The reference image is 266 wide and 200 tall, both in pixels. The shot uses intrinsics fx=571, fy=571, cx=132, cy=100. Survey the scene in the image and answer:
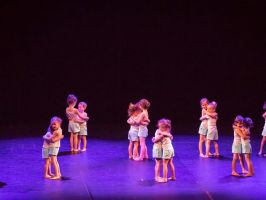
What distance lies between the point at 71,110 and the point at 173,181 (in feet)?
12.2

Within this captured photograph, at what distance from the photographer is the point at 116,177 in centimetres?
1144

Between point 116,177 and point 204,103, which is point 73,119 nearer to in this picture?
point 116,177

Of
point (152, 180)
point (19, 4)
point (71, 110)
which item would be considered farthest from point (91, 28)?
point (152, 180)

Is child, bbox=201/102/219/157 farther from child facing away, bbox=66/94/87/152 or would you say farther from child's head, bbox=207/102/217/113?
child facing away, bbox=66/94/87/152

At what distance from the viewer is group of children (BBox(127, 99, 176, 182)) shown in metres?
11.0

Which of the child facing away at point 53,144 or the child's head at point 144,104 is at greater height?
the child's head at point 144,104

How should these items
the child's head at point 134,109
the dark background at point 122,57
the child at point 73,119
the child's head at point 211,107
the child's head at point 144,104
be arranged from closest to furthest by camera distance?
Result: 1. the child's head at point 144,104
2. the child's head at point 134,109
3. the child's head at point 211,107
4. the child at point 73,119
5. the dark background at point 122,57

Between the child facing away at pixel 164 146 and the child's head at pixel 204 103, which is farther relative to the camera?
the child's head at pixel 204 103

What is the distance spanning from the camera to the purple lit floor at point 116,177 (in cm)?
1017

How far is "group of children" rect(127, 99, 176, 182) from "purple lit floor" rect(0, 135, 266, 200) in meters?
0.24

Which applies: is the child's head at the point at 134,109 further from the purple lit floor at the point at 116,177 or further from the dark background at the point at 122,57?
the dark background at the point at 122,57

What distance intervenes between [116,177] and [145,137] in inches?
72.4

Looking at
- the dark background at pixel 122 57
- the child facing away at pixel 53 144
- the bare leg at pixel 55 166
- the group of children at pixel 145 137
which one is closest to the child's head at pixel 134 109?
the group of children at pixel 145 137

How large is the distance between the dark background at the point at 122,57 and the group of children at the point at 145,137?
4.66 metres
